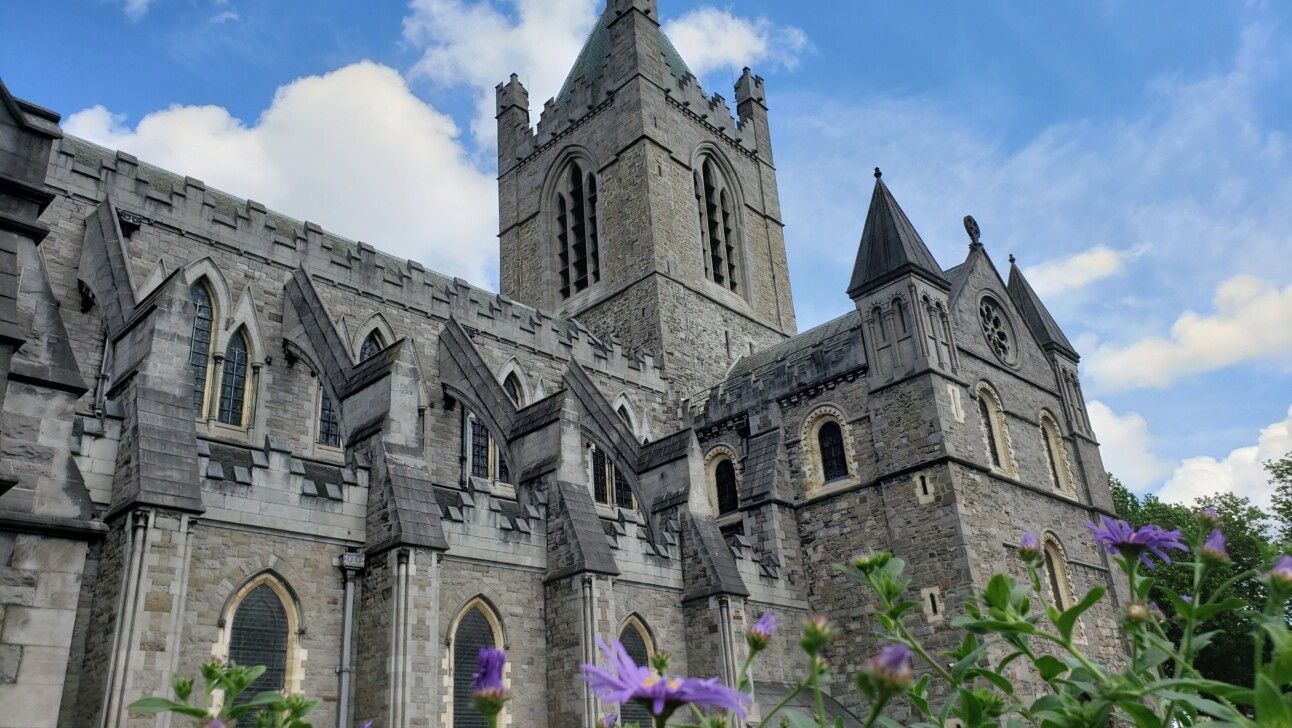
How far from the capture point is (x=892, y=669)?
2.02 metres

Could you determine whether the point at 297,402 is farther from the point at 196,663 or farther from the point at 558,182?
the point at 558,182

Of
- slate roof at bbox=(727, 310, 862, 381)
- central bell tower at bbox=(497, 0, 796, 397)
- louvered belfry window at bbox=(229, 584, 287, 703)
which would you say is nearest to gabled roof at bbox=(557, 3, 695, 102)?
central bell tower at bbox=(497, 0, 796, 397)

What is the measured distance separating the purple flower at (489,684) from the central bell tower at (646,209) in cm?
2538

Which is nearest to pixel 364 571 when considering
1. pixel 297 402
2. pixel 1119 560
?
pixel 297 402

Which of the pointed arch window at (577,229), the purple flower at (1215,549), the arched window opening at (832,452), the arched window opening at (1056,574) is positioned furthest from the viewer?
the pointed arch window at (577,229)

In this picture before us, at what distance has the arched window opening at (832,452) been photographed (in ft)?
71.4

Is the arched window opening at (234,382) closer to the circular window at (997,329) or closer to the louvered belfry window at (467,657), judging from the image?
the louvered belfry window at (467,657)

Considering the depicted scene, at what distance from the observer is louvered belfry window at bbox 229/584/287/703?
1301 centimetres

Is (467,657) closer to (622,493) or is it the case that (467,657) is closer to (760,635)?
(622,493)

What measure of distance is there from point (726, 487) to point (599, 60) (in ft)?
64.1

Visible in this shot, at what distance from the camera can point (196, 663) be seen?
12.3m

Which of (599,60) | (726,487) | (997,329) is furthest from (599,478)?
(599,60)

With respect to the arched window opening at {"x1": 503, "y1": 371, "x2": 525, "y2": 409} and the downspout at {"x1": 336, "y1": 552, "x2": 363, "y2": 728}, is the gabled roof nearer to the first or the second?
the arched window opening at {"x1": 503, "y1": 371, "x2": 525, "y2": 409}

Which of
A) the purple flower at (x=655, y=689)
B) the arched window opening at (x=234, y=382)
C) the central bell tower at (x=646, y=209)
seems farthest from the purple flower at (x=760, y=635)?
the central bell tower at (x=646, y=209)
